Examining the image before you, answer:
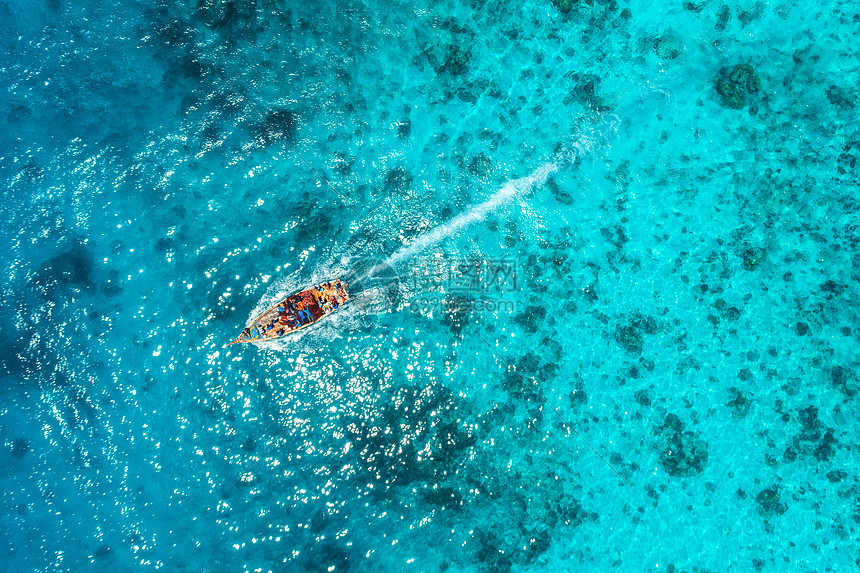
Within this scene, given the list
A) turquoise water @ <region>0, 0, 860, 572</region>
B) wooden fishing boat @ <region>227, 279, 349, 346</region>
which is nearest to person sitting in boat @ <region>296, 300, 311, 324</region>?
wooden fishing boat @ <region>227, 279, 349, 346</region>

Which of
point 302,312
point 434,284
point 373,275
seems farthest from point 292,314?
point 434,284

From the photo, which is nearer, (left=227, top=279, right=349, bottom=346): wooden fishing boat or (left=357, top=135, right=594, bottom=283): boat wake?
(left=227, top=279, right=349, bottom=346): wooden fishing boat

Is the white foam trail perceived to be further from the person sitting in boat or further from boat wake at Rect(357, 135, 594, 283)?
the person sitting in boat

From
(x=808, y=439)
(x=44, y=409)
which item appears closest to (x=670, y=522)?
(x=808, y=439)

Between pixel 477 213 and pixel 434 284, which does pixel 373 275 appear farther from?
pixel 477 213

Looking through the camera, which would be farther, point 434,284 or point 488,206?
point 488,206

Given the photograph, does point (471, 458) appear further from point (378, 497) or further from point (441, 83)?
point (441, 83)
